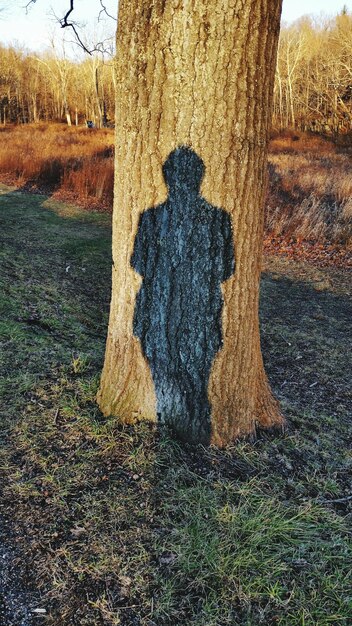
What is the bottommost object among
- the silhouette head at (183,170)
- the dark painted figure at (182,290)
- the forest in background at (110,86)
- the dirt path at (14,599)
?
the dirt path at (14,599)

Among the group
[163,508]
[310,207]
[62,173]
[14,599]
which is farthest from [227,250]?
[62,173]

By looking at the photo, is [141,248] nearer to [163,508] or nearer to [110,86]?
[163,508]

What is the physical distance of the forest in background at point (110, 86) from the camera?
42.0 m

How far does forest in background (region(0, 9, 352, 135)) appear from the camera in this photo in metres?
42.0

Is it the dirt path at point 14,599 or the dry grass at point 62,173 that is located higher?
the dry grass at point 62,173

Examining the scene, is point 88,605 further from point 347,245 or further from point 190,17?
point 347,245

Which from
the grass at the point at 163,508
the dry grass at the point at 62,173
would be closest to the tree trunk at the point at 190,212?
the grass at the point at 163,508

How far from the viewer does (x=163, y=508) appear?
6.36 feet

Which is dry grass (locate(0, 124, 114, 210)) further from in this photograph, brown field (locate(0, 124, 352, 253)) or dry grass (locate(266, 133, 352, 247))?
dry grass (locate(266, 133, 352, 247))

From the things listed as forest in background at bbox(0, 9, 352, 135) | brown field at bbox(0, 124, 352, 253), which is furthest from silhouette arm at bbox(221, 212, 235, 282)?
forest in background at bbox(0, 9, 352, 135)

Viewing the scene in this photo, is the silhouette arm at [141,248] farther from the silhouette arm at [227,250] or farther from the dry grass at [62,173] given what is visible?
the dry grass at [62,173]

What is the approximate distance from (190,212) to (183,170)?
191 mm

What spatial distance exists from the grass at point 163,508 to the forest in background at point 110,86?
41.6 m

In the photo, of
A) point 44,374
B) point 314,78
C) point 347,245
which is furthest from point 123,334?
point 314,78
